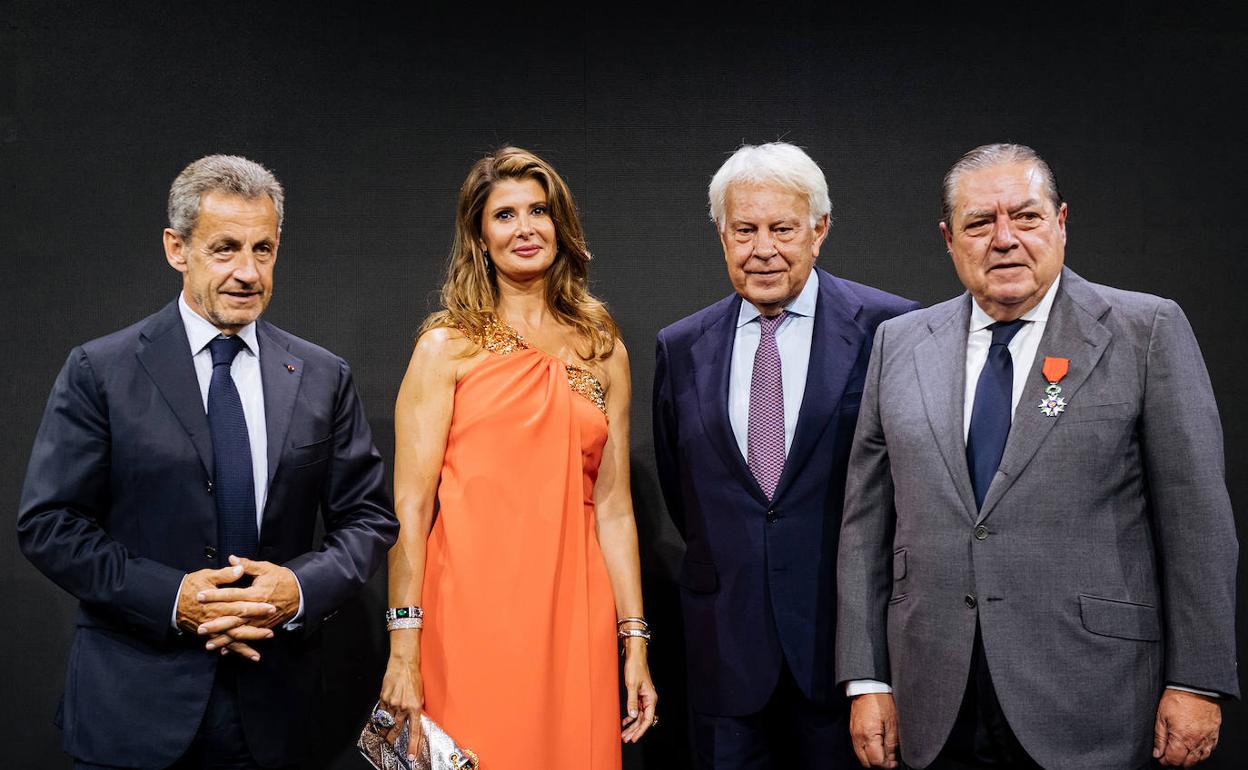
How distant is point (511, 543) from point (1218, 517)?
139cm

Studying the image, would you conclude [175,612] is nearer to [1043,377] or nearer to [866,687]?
[866,687]

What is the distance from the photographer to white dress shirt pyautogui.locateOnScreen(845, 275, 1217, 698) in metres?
2.12

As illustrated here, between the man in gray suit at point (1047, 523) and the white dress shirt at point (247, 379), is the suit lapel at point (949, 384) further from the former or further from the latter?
the white dress shirt at point (247, 379)

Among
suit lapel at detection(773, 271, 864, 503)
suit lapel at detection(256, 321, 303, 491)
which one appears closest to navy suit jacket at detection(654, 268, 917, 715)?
suit lapel at detection(773, 271, 864, 503)

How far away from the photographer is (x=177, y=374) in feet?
7.08

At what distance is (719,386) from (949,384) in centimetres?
58

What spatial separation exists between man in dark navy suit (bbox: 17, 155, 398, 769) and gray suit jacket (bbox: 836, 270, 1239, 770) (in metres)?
1.17

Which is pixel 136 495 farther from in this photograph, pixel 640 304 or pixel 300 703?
pixel 640 304

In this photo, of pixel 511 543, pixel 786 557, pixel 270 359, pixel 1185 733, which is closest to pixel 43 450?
pixel 270 359

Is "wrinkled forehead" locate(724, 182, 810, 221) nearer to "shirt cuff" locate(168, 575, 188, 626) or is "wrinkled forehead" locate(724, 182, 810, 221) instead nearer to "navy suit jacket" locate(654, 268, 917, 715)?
Result: "navy suit jacket" locate(654, 268, 917, 715)

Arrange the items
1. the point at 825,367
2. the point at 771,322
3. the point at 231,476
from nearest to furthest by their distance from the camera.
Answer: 1. the point at 231,476
2. the point at 825,367
3. the point at 771,322

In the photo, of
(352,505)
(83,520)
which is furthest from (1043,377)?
(83,520)

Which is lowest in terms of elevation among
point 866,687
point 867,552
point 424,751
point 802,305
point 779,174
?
point 424,751

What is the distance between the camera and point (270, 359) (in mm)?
2275
